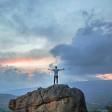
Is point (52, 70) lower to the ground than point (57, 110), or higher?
higher

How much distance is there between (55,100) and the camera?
5800 cm

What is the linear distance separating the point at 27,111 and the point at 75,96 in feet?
26.7

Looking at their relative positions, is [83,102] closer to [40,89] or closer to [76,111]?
[76,111]

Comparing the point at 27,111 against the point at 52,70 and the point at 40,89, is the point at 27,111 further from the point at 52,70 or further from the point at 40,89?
the point at 52,70

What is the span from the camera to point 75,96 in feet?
192

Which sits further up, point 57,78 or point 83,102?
point 57,78

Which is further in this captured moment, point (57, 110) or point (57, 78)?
point (57, 78)

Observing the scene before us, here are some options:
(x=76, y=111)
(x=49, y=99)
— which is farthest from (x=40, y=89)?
(x=76, y=111)

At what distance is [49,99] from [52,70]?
5865 mm

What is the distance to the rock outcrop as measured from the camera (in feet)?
190

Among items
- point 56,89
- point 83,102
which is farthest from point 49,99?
point 83,102

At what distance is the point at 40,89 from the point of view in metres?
59.6

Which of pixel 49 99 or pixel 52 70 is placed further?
pixel 52 70

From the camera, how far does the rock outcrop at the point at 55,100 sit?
5794 centimetres
